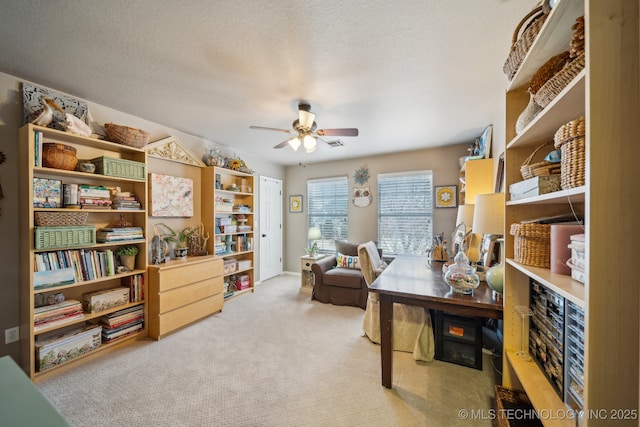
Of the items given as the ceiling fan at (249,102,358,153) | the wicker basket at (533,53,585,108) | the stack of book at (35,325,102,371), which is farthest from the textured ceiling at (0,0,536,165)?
the stack of book at (35,325,102,371)

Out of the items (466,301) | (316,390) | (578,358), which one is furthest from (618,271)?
(316,390)

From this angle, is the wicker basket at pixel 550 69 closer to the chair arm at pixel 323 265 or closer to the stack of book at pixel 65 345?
the chair arm at pixel 323 265

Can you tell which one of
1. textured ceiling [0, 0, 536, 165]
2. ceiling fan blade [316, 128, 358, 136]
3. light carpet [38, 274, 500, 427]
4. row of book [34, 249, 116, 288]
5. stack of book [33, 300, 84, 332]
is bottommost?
light carpet [38, 274, 500, 427]

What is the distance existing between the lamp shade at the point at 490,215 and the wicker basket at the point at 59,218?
3.40 metres

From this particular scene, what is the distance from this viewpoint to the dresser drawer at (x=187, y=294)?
2582mm

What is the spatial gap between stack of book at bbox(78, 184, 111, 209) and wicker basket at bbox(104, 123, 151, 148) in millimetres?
524

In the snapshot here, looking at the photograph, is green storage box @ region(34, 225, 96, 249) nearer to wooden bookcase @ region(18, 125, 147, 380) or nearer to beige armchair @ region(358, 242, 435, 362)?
wooden bookcase @ region(18, 125, 147, 380)

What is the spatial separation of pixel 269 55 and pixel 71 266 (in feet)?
8.31

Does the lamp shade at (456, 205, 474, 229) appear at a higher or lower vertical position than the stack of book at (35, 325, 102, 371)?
higher

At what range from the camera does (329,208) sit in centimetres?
497

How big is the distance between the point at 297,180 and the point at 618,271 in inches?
194

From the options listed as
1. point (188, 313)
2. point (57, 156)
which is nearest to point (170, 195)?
point (57, 156)

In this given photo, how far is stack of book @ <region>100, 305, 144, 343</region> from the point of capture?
92.0 inches

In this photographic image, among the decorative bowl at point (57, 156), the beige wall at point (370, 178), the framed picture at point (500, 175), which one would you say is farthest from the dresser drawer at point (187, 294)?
the framed picture at point (500, 175)
